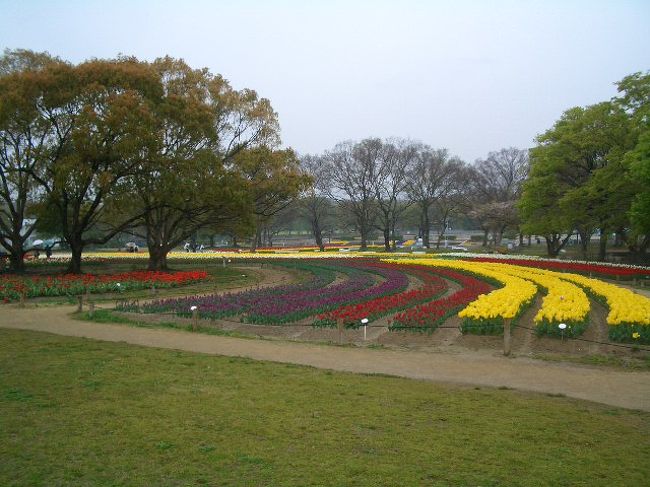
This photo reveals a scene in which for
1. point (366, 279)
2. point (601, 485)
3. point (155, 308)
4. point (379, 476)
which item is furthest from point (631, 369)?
point (366, 279)

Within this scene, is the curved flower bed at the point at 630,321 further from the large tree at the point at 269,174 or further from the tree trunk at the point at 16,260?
the tree trunk at the point at 16,260

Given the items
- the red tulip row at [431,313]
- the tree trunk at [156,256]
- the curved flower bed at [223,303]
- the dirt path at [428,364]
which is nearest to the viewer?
the dirt path at [428,364]

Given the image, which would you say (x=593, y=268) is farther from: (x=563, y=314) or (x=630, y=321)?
(x=563, y=314)

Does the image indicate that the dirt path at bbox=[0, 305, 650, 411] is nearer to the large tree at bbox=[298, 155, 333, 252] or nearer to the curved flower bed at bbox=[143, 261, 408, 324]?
the curved flower bed at bbox=[143, 261, 408, 324]

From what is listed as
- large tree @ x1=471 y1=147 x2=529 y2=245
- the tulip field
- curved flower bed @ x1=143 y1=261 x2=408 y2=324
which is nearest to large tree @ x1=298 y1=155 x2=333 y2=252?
large tree @ x1=471 y1=147 x2=529 y2=245

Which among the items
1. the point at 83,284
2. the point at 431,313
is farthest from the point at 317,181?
the point at 431,313

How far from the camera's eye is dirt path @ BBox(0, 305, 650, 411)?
343 inches

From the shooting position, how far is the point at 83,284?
23781 mm

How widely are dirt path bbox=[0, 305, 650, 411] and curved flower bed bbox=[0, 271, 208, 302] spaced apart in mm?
7796

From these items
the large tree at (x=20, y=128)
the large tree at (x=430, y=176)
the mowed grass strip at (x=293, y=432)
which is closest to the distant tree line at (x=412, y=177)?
the large tree at (x=430, y=176)

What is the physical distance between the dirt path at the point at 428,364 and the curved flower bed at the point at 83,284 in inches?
307

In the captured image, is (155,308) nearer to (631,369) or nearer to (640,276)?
(631,369)

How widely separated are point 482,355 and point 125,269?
29.3 metres

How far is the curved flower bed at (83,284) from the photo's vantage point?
21.8 m
